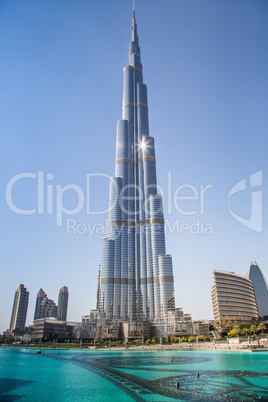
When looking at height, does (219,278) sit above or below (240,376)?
above

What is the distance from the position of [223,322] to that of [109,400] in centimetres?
16602

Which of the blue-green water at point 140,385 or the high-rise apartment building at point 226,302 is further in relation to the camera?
the high-rise apartment building at point 226,302

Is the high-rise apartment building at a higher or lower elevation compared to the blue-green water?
higher

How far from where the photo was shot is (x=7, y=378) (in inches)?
2138

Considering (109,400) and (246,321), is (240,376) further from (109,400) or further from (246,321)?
(246,321)

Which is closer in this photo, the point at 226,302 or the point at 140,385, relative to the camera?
the point at 140,385


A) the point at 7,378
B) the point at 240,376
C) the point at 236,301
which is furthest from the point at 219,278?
the point at 7,378

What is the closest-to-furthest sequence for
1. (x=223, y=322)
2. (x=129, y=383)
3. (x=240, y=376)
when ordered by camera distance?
1. (x=129, y=383)
2. (x=240, y=376)
3. (x=223, y=322)

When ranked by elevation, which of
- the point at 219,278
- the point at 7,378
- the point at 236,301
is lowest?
the point at 7,378

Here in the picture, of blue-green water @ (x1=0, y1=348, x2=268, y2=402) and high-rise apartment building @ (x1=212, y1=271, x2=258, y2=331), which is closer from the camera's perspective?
blue-green water @ (x1=0, y1=348, x2=268, y2=402)

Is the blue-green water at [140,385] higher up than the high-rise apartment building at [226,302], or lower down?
lower down

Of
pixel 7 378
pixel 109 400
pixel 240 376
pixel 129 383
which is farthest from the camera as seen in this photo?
pixel 7 378

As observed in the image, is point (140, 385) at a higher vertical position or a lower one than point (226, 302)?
lower

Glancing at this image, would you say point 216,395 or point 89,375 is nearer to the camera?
point 216,395
